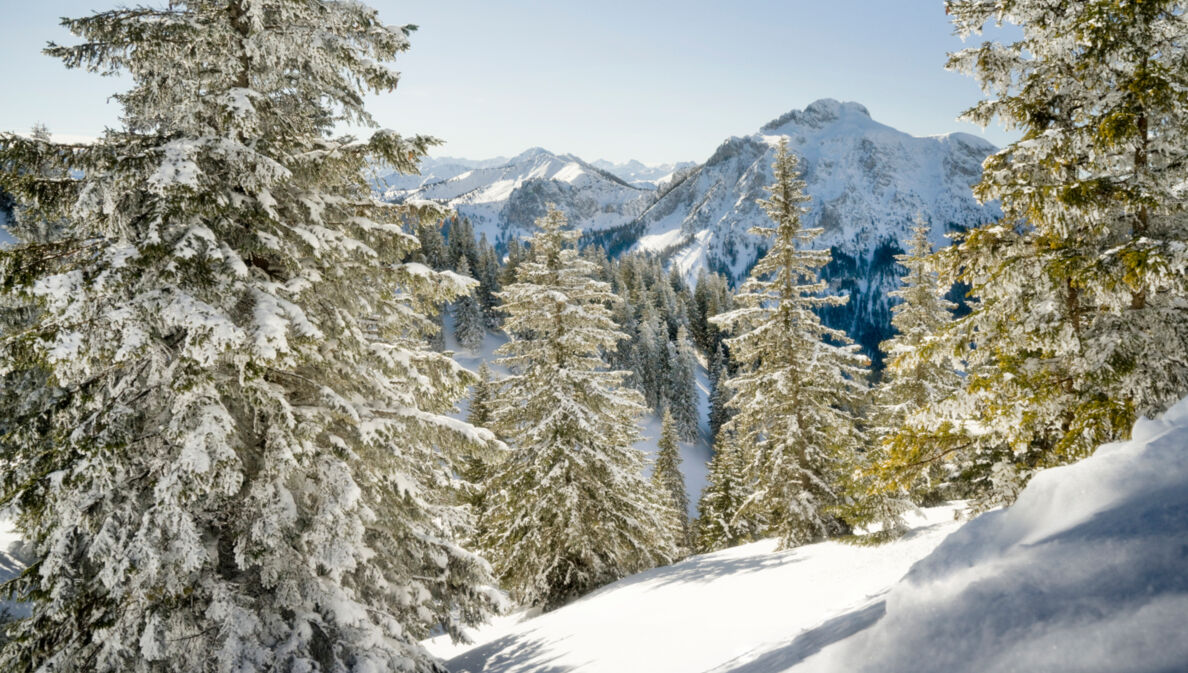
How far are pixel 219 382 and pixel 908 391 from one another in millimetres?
21116

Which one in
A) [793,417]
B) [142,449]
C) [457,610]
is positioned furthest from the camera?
[793,417]

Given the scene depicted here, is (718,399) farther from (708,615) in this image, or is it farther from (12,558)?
(12,558)

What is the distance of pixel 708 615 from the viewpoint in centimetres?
789

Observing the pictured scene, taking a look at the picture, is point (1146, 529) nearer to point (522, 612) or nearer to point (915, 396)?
point (522, 612)

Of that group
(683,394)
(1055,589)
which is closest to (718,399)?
(683,394)

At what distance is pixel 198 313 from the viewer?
505 centimetres

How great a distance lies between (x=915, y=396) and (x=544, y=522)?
1455 cm

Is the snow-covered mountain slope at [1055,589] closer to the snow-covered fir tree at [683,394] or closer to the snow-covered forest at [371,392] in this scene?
the snow-covered forest at [371,392]

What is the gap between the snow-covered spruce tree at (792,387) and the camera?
15523 mm

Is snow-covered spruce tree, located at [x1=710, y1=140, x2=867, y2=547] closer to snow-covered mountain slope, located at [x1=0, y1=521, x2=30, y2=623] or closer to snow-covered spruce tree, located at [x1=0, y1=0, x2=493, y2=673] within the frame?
snow-covered spruce tree, located at [x1=0, y1=0, x2=493, y2=673]

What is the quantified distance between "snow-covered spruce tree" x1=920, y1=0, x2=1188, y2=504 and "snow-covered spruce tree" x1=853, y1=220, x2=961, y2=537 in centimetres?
51

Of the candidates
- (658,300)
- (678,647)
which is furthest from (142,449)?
(658,300)

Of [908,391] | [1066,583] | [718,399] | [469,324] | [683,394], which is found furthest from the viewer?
[469,324]

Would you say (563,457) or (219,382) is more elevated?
(219,382)
